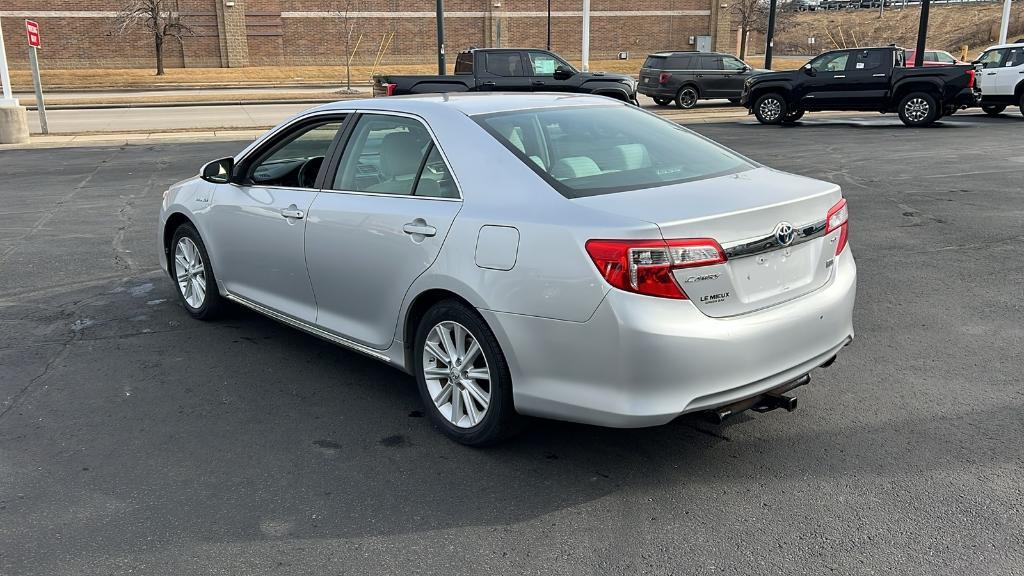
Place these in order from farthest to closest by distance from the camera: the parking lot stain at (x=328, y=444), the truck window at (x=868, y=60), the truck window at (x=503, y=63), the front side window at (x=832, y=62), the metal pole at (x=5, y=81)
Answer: the truck window at (x=503, y=63)
the front side window at (x=832, y=62)
the truck window at (x=868, y=60)
the metal pole at (x=5, y=81)
the parking lot stain at (x=328, y=444)

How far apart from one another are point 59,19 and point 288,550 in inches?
2047

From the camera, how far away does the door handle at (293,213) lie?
15.7ft

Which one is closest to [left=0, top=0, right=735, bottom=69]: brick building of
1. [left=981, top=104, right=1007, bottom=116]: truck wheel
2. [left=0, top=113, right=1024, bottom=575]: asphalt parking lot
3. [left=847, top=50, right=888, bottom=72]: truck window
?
[left=981, top=104, right=1007, bottom=116]: truck wheel

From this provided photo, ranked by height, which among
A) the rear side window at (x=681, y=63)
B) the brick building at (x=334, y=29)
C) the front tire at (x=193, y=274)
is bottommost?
the front tire at (x=193, y=274)

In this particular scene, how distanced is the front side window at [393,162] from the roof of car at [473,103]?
0.08 metres

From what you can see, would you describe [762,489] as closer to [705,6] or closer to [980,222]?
[980,222]

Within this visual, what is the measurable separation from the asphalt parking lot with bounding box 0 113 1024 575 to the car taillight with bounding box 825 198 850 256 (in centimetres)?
89

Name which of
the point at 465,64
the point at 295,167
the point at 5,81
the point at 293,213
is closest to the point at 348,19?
the point at 465,64

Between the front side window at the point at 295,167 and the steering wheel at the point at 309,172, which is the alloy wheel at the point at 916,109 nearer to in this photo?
the front side window at the point at 295,167

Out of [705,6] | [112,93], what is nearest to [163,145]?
[112,93]

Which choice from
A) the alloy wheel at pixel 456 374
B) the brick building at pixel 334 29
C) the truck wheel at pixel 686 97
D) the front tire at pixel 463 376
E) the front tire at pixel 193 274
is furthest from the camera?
the brick building at pixel 334 29

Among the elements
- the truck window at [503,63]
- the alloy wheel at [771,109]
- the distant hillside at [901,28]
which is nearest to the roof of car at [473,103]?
the truck window at [503,63]

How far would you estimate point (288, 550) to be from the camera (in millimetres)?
3172

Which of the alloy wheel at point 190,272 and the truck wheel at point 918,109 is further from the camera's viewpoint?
the truck wheel at point 918,109
